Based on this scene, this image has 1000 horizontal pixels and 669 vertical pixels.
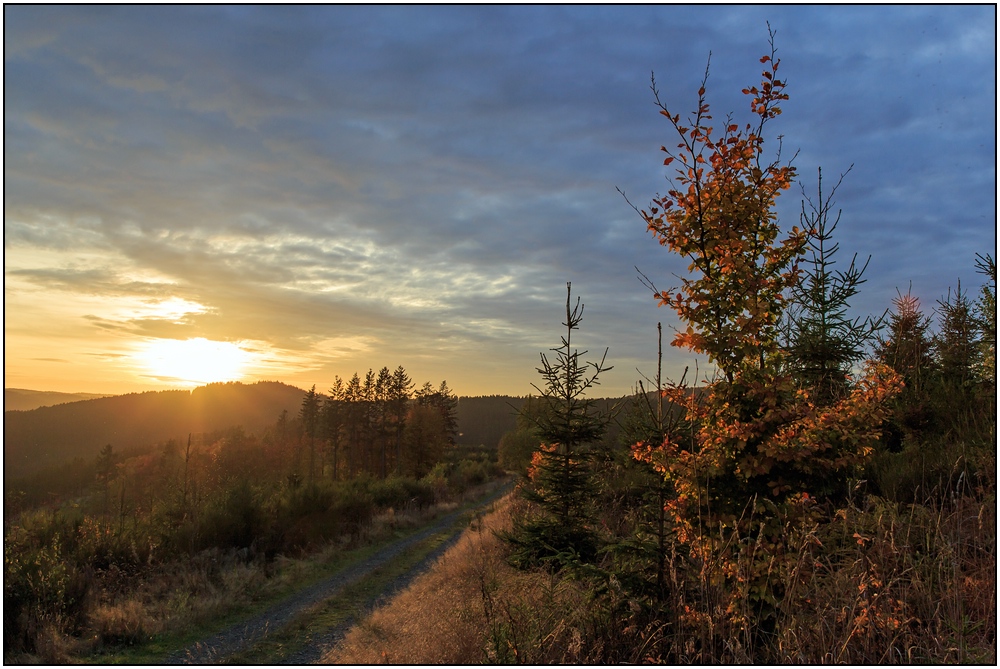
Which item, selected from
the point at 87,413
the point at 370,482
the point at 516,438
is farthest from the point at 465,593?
the point at 87,413

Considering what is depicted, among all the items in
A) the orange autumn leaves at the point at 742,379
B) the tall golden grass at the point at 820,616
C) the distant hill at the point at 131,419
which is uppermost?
the orange autumn leaves at the point at 742,379

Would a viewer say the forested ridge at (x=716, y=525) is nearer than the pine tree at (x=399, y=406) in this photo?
Yes

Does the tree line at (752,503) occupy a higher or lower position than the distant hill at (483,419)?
higher

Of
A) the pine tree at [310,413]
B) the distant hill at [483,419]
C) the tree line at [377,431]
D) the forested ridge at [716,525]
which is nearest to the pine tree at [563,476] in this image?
the forested ridge at [716,525]

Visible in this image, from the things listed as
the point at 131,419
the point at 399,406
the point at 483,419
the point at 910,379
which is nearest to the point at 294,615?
the point at 910,379

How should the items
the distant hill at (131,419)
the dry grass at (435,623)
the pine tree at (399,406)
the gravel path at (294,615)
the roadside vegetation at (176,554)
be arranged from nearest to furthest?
the dry grass at (435,623) → the gravel path at (294,615) → the roadside vegetation at (176,554) → the pine tree at (399,406) → the distant hill at (131,419)

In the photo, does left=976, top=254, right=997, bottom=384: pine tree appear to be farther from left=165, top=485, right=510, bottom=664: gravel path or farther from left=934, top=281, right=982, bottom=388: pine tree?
left=165, top=485, right=510, bottom=664: gravel path

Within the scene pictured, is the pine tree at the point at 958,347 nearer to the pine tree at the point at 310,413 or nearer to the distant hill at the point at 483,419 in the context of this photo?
the pine tree at the point at 310,413

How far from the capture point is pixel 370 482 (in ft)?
102

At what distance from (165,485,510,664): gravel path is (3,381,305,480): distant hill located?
422 feet

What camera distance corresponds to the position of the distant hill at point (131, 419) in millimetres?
140500

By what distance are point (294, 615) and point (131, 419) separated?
195 metres

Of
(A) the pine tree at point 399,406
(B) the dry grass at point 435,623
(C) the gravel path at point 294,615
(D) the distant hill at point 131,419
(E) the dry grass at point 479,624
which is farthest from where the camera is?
(D) the distant hill at point 131,419

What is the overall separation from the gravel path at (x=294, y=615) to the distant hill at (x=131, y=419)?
422 feet
